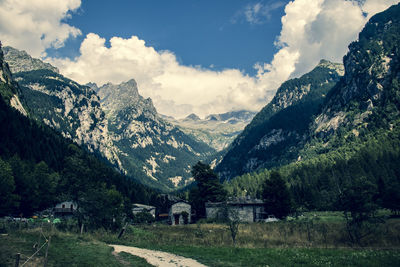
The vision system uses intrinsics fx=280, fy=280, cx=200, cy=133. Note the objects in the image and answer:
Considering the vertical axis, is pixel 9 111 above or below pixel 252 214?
above

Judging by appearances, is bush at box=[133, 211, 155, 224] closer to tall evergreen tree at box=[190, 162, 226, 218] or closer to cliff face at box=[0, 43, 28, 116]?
tall evergreen tree at box=[190, 162, 226, 218]

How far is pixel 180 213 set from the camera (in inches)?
3378

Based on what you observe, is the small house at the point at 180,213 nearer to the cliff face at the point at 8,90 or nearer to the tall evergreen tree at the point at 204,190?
the tall evergreen tree at the point at 204,190

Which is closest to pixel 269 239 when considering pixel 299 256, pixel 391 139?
pixel 299 256

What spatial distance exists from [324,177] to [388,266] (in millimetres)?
105474

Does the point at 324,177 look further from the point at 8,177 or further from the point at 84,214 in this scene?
the point at 8,177

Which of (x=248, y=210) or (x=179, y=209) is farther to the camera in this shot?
(x=179, y=209)

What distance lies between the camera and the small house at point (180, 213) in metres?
85.2

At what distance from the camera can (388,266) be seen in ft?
69.1

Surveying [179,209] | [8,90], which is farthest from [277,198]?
[8,90]

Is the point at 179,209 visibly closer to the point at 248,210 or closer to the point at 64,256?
the point at 248,210

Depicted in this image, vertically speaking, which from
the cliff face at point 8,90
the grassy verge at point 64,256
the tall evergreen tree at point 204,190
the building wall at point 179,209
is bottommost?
the grassy verge at point 64,256

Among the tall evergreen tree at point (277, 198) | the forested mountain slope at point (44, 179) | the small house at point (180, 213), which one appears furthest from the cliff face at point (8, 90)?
the tall evergreen tree at point (277, 198)

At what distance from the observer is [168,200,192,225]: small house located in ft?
280
